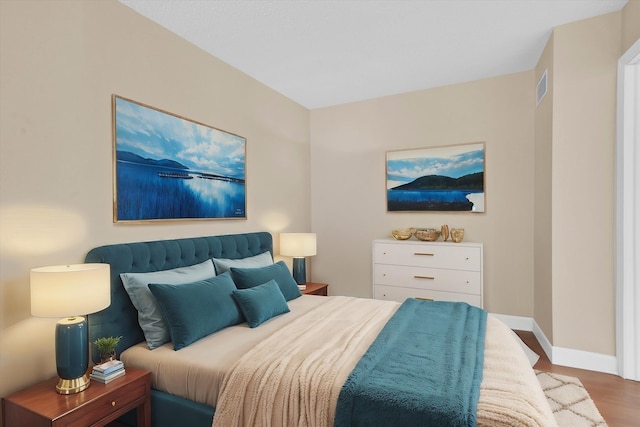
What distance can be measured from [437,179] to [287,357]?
3.00 meters

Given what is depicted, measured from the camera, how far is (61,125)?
1.99 metres

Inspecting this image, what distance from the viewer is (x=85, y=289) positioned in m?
1.66

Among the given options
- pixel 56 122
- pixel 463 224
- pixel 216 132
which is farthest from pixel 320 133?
pixel 56 122

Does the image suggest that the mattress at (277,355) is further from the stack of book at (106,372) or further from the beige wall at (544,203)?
the beige wall at (544,203)

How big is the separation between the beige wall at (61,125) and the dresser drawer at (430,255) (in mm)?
2118

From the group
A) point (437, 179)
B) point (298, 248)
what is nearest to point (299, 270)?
point (298, 248)

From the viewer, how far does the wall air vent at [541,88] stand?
314cm

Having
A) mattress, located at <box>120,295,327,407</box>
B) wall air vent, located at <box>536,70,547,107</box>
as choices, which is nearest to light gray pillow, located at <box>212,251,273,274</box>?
mattress, located at <box>120,295,327,407</box>

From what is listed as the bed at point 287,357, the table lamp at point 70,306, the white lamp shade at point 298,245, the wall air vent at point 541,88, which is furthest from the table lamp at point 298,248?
the wall air vent at point 541,88

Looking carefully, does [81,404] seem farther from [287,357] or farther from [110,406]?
[287,357]

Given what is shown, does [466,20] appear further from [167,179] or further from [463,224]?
[167,179]

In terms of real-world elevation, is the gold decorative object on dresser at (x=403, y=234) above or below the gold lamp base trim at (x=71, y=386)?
above

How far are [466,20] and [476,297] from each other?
2.61 m

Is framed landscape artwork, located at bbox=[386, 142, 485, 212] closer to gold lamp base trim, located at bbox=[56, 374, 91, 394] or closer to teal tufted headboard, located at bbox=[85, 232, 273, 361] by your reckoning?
teal tufted headboard, located at bbox=[85, 232, 273, 361]
